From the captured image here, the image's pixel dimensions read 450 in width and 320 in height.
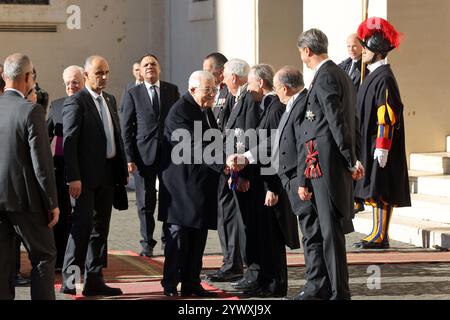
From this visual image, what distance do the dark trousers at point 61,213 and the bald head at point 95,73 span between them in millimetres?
1121

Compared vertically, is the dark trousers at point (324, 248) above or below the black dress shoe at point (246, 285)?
above

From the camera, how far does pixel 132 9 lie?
21.5 meters

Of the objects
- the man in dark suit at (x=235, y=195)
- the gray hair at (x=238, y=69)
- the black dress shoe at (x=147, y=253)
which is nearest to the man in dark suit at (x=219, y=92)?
the man in dark suit at (x=235, y=195)

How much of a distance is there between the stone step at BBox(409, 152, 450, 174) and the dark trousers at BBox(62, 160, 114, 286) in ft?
18.0

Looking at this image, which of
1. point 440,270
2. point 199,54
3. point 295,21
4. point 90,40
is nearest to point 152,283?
point 440,270

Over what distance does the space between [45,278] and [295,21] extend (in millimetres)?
10381

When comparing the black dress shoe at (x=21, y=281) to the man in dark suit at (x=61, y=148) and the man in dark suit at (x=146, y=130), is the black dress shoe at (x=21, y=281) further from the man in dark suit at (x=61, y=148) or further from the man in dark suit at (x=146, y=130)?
the man in dark suit at (x=146, y=130)

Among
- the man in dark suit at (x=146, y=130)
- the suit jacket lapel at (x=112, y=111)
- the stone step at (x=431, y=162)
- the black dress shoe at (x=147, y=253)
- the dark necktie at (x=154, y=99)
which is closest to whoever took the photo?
the suit jacket lapel at (x=112, y=111)

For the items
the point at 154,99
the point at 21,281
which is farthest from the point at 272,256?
the point at 154,99

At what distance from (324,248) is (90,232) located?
78.0 inches

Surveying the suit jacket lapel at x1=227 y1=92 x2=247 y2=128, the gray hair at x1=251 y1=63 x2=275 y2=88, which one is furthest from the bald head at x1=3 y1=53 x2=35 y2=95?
the suit jacket lapel at x1=227 y1=92 x2=247 y2=128

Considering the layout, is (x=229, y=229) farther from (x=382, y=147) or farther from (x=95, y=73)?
(x=382, y=147)

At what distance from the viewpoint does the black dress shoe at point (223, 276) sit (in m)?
10.6

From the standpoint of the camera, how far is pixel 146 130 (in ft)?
41.3
